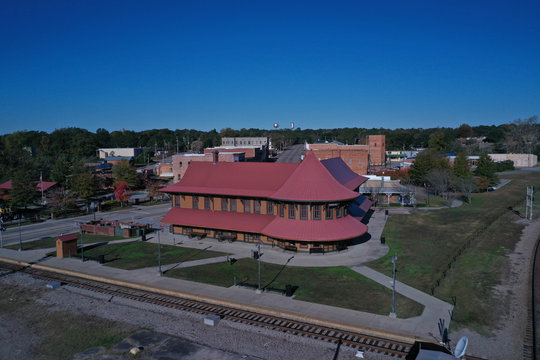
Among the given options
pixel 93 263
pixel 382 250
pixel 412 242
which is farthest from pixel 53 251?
pixel 412 242

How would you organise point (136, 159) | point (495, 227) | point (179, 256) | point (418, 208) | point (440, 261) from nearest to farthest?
point (440, 261)
point (179, 256)
point (495, 227)
point (418, 208)
point (136, 159)

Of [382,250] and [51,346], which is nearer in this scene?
[51,346]

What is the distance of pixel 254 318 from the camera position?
79.8ft

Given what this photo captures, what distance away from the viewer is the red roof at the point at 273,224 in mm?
35906

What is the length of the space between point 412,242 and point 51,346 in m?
35.7

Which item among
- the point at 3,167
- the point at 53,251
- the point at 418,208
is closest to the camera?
the point at 53,251

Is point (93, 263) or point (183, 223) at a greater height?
point (183, 223)

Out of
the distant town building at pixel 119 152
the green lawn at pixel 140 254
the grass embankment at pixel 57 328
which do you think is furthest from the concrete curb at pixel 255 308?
the distant town building at pixel 119 152

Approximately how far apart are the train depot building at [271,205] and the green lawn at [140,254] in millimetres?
3645

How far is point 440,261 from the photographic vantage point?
3494cm

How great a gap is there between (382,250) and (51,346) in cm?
3008

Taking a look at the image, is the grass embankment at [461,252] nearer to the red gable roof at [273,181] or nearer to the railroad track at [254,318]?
the railroad track at [254,318]

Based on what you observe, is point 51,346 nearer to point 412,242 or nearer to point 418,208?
point 412,242

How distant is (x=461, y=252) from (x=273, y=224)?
19.4m
